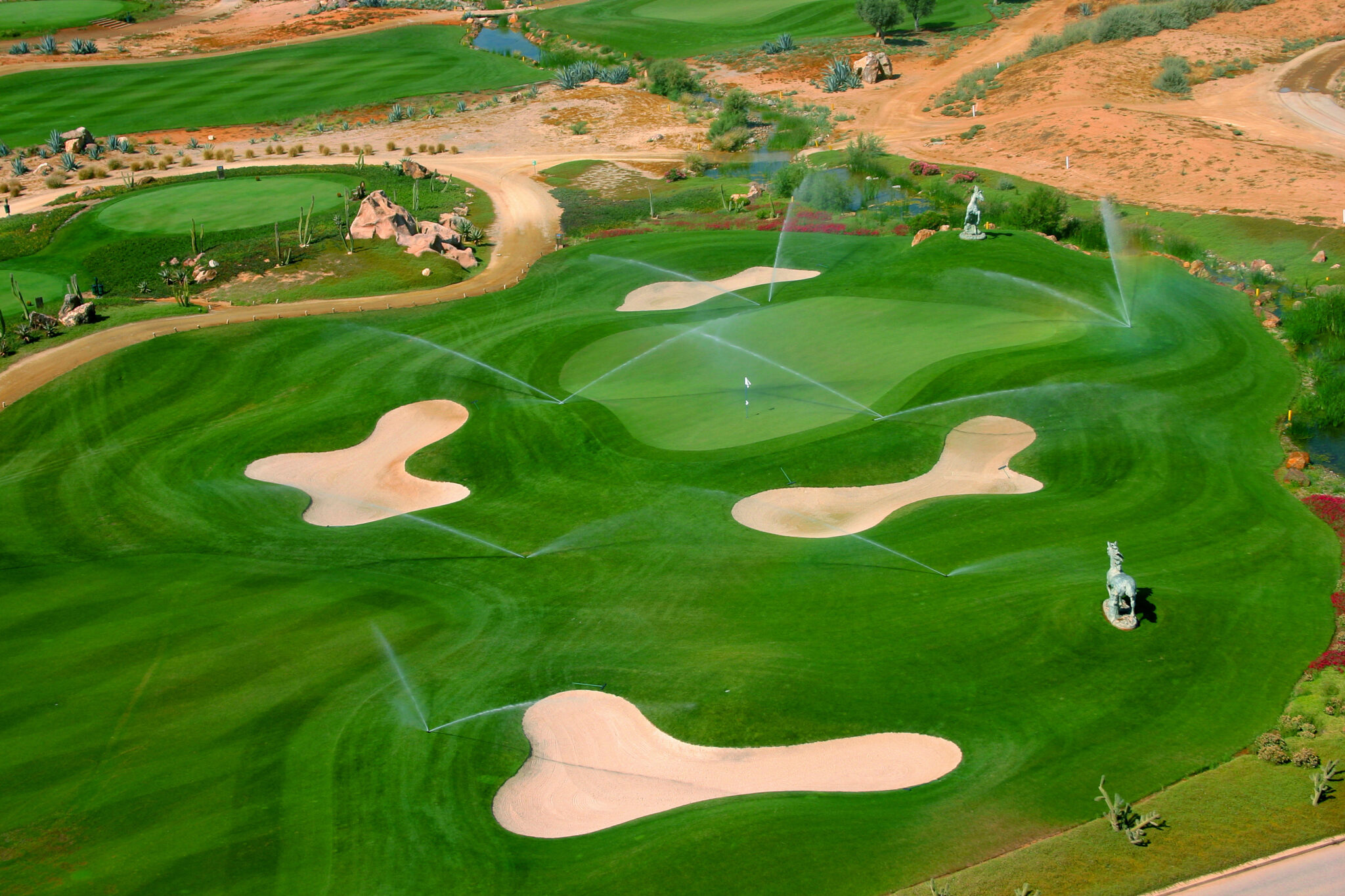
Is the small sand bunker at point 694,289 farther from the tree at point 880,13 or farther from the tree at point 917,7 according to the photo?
the tree at point 917,7

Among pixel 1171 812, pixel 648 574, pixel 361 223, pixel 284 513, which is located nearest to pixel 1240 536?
pixel 1171 812

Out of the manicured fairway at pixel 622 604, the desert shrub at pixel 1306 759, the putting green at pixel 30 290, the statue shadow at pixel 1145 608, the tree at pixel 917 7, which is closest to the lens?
the manicured fairway at pixel 622 604

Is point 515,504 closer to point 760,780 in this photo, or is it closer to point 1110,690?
point 760,780

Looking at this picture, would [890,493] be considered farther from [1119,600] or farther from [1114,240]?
[1114,240]

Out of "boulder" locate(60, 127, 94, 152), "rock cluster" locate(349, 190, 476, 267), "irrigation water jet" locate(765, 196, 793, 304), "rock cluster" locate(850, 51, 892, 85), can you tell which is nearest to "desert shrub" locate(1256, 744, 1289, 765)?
"irrigation water jet" locate(765, 196, 793, 304)

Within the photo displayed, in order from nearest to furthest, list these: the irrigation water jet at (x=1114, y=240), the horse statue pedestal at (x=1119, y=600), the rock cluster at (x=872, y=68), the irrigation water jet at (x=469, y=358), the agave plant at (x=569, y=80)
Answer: the horse statue pedestal at (x=1119, y=600) < the irrigation water jet at (x=469, y=358) < the irrigation water jet at (x=1114, y=240) < the rock cluster at (x=872, y=68) < the agave plant at (x=569, y=80)

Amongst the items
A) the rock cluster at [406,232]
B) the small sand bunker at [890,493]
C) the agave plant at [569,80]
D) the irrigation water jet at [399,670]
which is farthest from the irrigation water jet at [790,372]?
the agave plant at [569,80]
